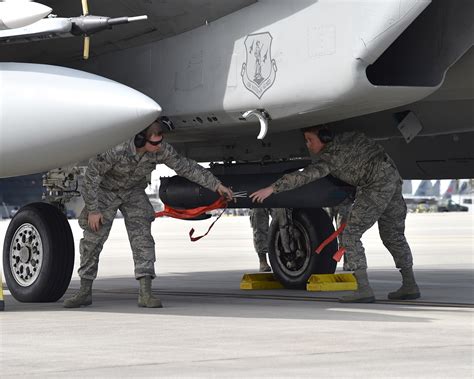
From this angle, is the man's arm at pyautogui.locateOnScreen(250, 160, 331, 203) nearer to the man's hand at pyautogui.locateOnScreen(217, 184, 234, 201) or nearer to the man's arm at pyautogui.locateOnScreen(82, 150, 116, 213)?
the man's hand at pyautogui.locateOnScreen(217, 184, 234, 201)

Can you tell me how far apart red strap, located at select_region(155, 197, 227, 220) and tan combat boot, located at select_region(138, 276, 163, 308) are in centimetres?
100

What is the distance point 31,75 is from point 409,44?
3415mm

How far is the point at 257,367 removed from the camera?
675cm

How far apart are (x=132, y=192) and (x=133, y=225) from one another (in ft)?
1.03

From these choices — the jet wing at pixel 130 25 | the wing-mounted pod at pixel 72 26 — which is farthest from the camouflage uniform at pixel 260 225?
the wing-mounted pod at pixel 72 26

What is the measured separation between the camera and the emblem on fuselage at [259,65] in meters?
10.4

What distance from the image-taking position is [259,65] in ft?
34.4

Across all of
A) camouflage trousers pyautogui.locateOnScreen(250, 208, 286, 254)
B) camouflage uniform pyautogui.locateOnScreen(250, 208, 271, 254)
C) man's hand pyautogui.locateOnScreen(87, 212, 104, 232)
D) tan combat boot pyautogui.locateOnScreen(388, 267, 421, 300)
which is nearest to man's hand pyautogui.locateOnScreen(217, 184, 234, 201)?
man's hand pyautogui.locateOnScreen(87, 212, 104, 232)

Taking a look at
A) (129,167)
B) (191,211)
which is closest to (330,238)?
(191,211)

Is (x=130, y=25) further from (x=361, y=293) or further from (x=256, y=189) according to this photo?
(x=361, y=293)

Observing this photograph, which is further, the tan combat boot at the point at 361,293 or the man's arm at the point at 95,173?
the tan combat boot at the point at 361,293

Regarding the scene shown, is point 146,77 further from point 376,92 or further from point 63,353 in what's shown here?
point 63,353

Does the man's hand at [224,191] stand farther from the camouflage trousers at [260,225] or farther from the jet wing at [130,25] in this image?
the camouflage trousers at [260,225]

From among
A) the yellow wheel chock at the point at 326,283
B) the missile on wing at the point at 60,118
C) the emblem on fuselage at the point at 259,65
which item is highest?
the emblem on fuselage at the point at 259,65
